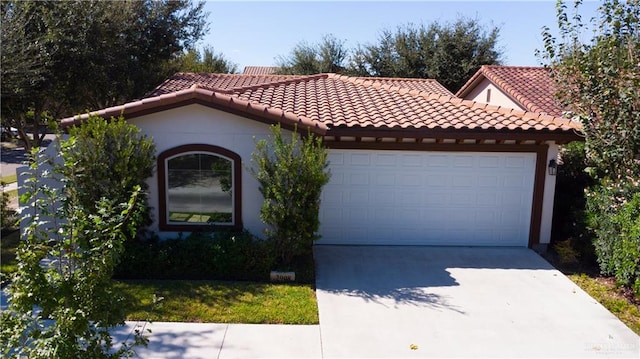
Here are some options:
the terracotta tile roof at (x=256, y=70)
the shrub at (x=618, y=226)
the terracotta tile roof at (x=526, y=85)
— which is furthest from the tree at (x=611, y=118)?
the terracotta tile roof at (x=256, y=70)

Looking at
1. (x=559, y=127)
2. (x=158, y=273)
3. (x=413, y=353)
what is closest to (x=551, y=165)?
(x=559, y=127)

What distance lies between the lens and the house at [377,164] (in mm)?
9680

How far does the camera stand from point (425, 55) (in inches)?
A: 1078

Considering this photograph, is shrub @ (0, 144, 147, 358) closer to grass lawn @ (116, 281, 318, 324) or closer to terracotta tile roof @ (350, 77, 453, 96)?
grass lawn @ (116, 281, 318, 324)

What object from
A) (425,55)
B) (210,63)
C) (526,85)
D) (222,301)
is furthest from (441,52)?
(222,301)

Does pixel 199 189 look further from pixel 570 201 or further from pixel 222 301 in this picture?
pixel 570 201

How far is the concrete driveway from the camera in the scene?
21.5 feet

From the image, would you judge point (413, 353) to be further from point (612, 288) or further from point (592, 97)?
point (592, 97)

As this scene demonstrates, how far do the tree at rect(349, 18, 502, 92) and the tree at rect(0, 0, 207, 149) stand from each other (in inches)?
469

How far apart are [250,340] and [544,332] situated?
411 cm

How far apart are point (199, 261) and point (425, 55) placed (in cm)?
2185

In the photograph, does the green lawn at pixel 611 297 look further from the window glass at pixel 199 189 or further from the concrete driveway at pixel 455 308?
the window glass at pixel 199 189

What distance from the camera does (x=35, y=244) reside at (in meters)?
4.12

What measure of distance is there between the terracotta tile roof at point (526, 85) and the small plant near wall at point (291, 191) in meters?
8.12
